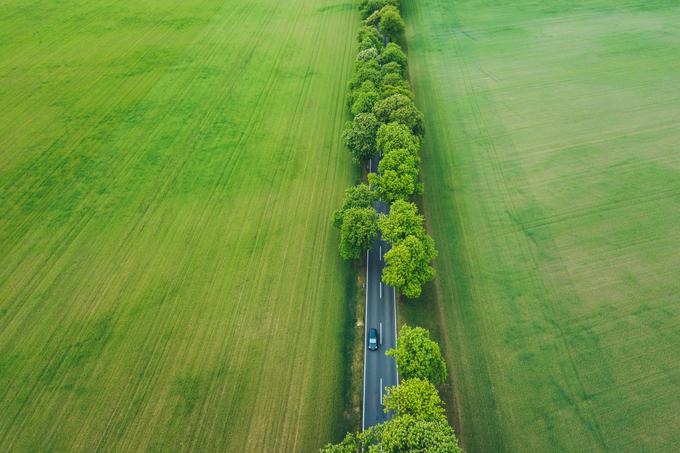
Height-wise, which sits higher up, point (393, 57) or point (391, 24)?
point (391, 24)

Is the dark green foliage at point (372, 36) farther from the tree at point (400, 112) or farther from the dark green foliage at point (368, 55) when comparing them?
the tree at point (400, 112)

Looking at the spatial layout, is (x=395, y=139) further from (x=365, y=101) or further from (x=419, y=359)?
(x=419, y=359)

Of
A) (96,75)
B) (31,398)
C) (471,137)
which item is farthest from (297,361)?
(96,75)

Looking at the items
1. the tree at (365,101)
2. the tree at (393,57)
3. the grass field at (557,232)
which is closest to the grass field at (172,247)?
the tree at (365,101)

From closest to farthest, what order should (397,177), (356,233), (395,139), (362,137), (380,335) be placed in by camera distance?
1. (380,335)
2. (356,233)
3. (397,177)
4. (395,139)
5. (362,137)

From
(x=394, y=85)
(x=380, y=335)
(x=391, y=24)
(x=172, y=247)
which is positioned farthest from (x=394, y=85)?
(x=380, y=335)

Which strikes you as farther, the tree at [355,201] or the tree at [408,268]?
the tree at [355,201]

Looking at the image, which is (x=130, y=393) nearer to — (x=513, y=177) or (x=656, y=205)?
(x=513, y=177)
